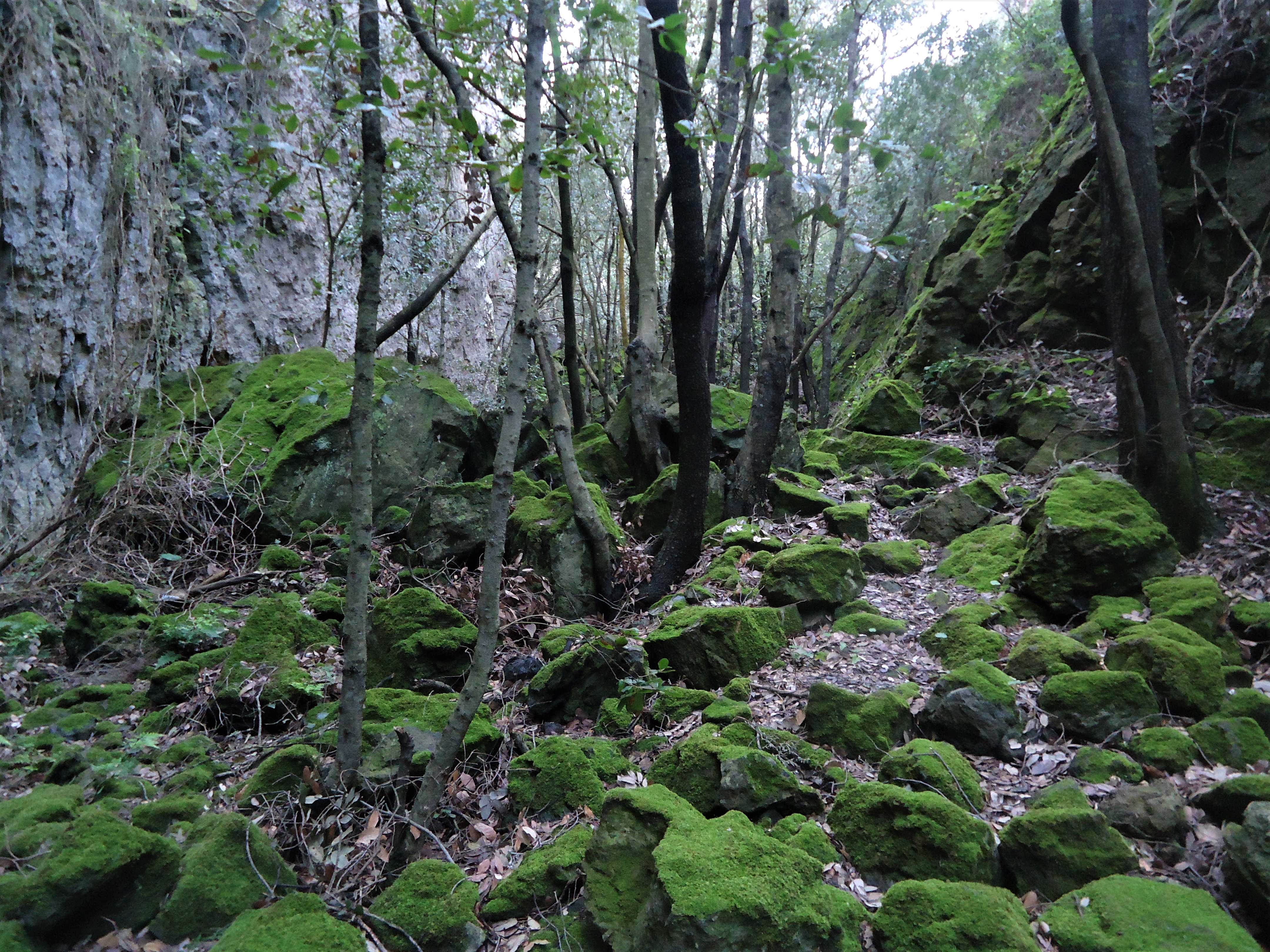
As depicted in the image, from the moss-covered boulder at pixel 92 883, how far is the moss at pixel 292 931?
1.46ft

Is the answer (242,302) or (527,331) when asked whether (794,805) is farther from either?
(242,302)

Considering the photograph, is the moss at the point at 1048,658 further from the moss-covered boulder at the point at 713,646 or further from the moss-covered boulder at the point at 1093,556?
the moss-covered boulder at the point at 713,646

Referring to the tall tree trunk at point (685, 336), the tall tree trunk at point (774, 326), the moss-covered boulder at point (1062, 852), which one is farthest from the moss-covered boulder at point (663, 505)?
the moss-covered boulder at point (1062, 852)

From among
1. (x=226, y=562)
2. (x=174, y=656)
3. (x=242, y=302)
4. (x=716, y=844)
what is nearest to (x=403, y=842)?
(x=716, y=844)

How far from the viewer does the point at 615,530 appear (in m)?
6.95

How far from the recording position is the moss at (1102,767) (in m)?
3.49

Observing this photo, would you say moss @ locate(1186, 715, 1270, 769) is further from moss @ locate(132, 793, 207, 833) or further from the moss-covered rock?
moss @ locate(132, 793, 207, 833)

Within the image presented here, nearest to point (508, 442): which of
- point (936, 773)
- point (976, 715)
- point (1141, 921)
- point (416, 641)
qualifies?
point (416, 641)

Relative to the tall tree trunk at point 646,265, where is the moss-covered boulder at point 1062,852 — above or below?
below

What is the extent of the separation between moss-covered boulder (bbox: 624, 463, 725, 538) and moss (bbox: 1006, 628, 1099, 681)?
3.35m

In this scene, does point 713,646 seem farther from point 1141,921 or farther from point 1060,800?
point 1141,921

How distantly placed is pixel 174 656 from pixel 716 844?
15.4 ft

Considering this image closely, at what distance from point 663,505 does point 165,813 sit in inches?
193

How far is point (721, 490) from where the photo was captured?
24.5 feet
